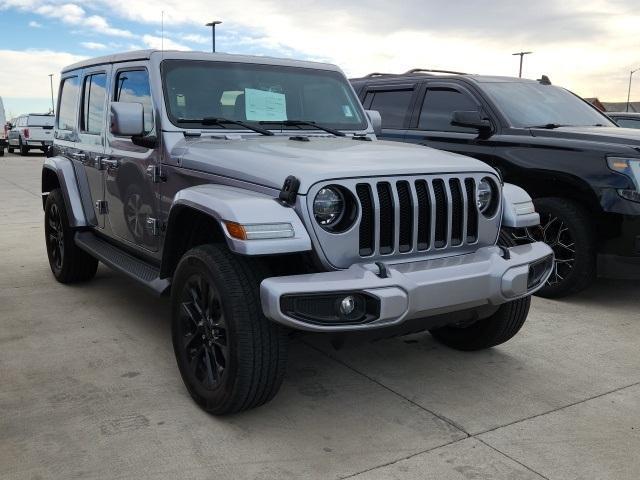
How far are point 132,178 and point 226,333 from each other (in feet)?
5.62

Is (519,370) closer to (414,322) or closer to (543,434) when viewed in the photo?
(543,434)

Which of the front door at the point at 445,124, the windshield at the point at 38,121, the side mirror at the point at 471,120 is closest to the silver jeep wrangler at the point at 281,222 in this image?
the side mirror at the point at 471,120

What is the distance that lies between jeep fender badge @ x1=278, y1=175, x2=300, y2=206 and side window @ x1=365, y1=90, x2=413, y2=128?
13.4 feet

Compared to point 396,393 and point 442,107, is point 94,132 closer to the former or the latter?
point 396,393

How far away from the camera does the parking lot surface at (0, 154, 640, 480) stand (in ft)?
9.02

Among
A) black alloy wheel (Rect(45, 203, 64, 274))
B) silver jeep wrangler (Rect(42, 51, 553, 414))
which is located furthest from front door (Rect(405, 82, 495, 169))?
black alloy wheel (Rect(45, 203, 64, 274))

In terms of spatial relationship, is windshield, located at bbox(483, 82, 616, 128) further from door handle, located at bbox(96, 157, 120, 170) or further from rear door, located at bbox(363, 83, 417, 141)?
door handle, located at bbox(96, 157, 120, 170)

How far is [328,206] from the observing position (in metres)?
2.92

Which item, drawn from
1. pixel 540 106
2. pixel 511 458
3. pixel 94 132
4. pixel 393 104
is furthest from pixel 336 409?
pixel 393 104

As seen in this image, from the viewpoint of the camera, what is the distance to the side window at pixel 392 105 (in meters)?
6.75

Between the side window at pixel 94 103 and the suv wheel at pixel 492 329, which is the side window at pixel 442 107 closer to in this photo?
the suv wheel at pixel 492 329

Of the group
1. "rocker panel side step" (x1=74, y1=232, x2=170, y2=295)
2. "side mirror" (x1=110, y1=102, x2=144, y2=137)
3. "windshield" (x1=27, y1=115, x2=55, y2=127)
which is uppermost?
"windshield" (x1=27, y1=115, x2=55, y2=127)

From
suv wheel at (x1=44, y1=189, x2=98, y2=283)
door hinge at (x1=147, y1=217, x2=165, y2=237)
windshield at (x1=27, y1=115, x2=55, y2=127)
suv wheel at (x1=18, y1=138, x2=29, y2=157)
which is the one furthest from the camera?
suv wheel at (x1=18, y1=138, x2=29, y2=157)

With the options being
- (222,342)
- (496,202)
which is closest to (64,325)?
(222,342)
